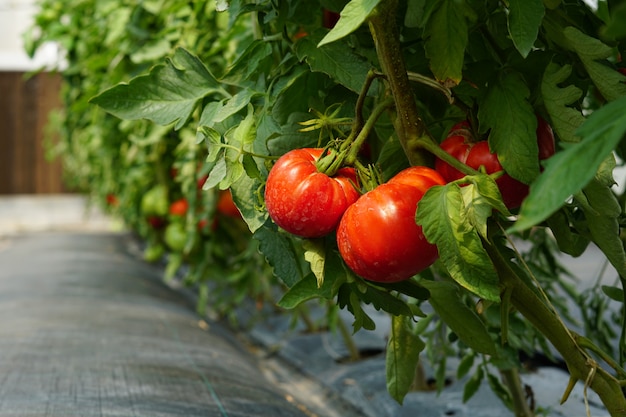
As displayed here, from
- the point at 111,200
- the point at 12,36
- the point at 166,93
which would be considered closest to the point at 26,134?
the point at 12,36

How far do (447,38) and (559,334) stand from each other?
10.4 inches

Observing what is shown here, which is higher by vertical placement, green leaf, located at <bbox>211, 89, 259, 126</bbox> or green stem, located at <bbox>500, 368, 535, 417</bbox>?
green leaf, located at <bbox>211, 89, 259, 126</bbox>

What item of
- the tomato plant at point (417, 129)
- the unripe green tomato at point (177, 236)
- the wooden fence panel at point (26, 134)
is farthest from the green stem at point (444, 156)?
the wooden fence panel at point (26, 134)

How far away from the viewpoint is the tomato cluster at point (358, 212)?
1.97 feet

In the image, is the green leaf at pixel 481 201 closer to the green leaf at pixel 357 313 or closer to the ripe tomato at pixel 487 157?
the ripe tomato at pixel 487 157

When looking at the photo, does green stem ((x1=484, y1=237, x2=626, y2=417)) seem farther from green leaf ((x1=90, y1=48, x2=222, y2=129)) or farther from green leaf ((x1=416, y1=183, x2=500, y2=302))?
green leaf ((x1=90, y1=48, x2=222, y2=129))

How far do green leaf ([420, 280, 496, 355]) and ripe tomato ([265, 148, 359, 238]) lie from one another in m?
0.17

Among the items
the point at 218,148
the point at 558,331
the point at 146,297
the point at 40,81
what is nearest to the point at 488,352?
the point at 558,331

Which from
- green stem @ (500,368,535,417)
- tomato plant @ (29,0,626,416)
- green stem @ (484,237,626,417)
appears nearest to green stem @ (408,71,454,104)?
tomato plant @ (29,0,626,416)

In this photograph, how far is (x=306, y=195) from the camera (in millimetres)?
619

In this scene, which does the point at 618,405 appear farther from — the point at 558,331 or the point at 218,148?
the point at 218,148

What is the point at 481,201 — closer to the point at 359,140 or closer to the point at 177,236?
the point at 359,140

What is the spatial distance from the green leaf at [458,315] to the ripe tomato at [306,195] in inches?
6.5

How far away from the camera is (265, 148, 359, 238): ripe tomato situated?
62cm
